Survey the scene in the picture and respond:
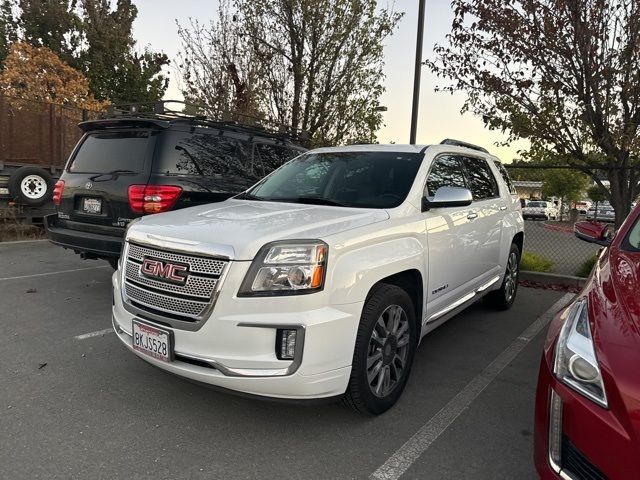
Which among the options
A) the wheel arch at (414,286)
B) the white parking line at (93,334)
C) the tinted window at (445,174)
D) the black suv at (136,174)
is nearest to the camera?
the wheel arch at (414,286)

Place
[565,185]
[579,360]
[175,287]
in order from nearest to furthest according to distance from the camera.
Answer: [579,360]
[175,287]
[565,185]

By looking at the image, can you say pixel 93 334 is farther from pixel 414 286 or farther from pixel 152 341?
pixel 414 286

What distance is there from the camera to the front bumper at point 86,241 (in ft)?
16.0

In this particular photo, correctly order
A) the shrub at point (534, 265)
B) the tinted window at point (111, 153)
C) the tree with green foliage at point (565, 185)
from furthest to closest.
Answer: the tree with green foliage at point (565, 185) < the shrub at point (534, 265) < the tinted window at point (111, 153)

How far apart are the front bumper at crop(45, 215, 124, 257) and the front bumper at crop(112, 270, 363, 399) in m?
2.64

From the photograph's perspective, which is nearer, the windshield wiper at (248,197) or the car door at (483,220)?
the windshield wiper at (248,197)

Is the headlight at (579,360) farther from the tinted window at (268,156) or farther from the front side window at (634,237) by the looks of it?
the tinted window at (268,156)

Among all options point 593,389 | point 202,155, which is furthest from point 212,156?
point 593,389

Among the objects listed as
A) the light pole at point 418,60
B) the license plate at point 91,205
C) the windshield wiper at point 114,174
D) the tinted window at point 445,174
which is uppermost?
the light pole at point 418,60

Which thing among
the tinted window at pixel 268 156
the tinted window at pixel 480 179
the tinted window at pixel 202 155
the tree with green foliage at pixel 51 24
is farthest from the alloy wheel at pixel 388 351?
the tree with green foliage at pixel 51 24

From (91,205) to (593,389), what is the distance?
486 cm

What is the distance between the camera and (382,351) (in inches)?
119

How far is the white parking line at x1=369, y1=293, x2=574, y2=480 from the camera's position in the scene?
2549 millimetres

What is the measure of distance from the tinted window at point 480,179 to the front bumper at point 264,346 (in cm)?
260
